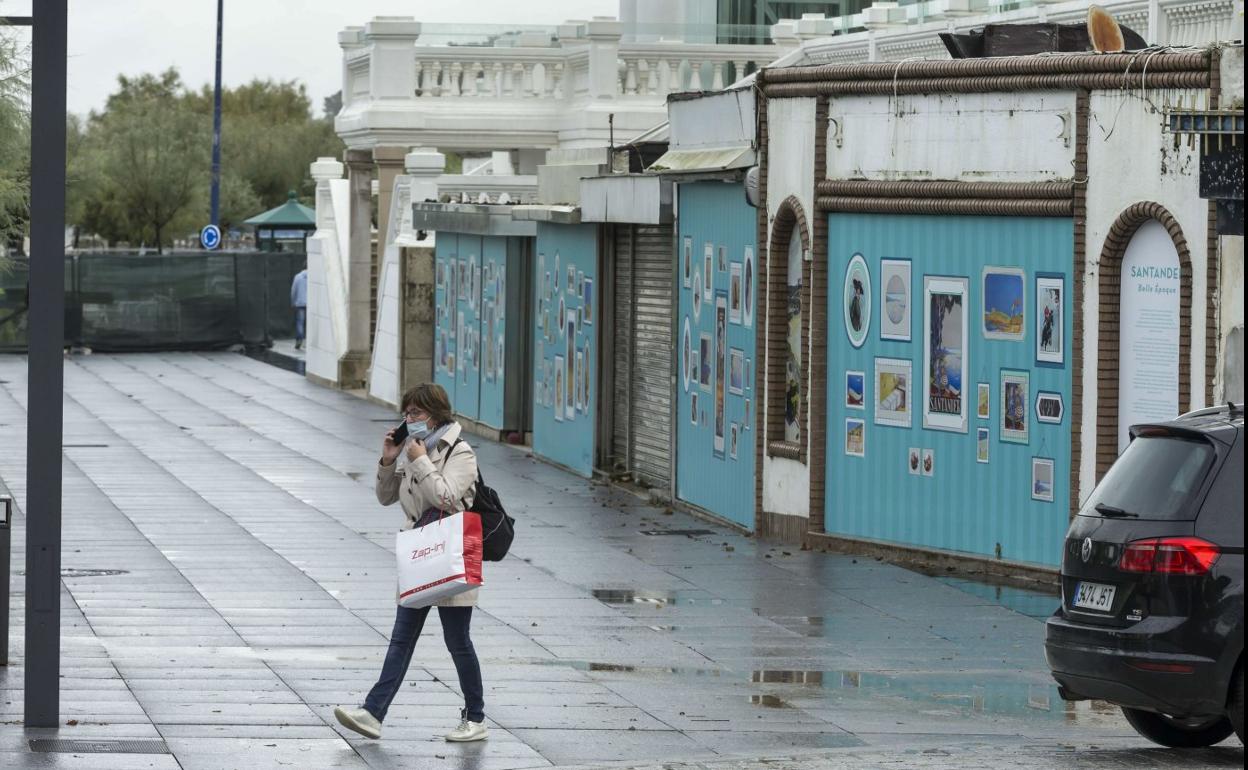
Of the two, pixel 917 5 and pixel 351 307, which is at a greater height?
pixel 917 5

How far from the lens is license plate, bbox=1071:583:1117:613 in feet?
31.1

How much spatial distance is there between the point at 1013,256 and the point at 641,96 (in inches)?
640

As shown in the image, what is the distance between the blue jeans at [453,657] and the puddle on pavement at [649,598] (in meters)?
5.04

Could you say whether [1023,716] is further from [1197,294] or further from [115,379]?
[115,379]

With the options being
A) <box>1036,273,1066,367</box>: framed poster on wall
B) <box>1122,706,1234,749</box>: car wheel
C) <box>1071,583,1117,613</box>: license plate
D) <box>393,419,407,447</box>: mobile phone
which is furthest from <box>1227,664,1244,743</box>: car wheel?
<box>1036,273,1066,367</box>: framed poster on wall

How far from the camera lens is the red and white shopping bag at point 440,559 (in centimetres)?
987

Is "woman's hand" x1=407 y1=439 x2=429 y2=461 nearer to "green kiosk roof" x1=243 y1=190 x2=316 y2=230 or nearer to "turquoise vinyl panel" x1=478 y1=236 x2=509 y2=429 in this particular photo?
"turquoise vinyl panel" x1=478 y1=236 x2=509 y2=429

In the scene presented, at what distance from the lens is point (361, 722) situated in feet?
32.3

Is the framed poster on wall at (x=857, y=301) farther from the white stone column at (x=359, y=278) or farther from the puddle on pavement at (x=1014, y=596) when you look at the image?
the white stone column at (x=359, y=278)

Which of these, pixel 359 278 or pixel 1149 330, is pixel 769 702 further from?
pixel 359 278

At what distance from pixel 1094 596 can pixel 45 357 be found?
4509 millimetres

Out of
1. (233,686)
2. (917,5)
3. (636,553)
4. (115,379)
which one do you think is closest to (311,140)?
(115,379)

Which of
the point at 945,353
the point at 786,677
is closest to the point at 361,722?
the point at 786,677

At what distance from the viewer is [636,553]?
17.7 meters
